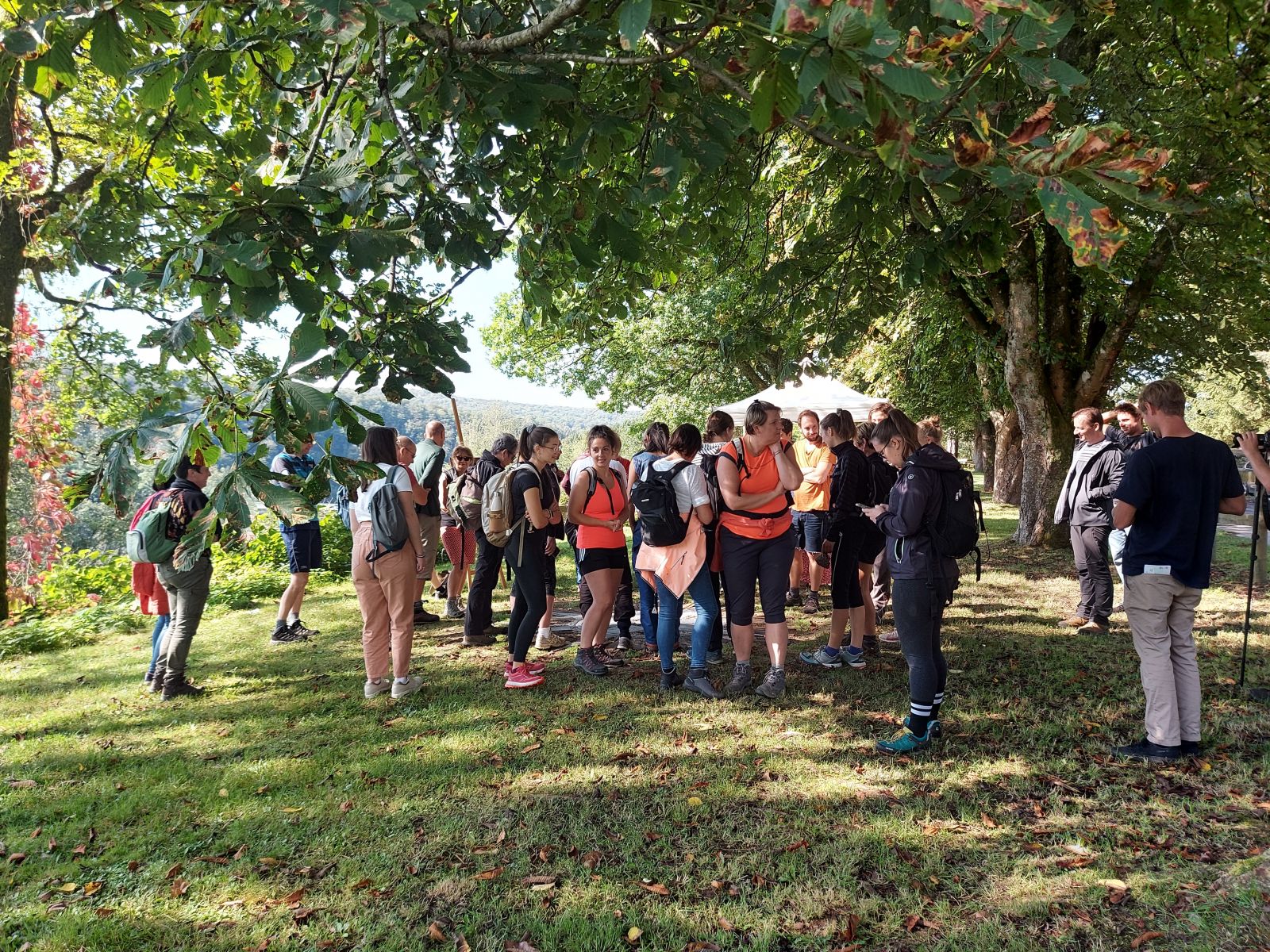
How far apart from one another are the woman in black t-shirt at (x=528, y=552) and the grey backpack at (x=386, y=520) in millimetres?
888

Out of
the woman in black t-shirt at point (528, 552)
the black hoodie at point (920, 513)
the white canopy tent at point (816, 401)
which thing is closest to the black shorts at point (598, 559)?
the woman in black t-shirt at point (528, 552)

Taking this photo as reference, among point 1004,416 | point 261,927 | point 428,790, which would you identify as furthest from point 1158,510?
point 1004,416

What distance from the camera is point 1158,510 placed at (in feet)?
13.8

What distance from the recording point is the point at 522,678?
18.9ft

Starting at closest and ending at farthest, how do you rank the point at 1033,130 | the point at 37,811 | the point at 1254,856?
1. the point at 1033,130
2. the point at 1254,856
3. the point at 37,811

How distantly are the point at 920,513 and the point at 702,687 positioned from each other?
2.20 m

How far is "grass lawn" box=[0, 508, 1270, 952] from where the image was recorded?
2.92 meters

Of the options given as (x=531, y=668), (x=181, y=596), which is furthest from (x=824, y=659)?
(x=181, y=596)

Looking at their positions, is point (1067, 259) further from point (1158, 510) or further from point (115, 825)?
point (115, 825)

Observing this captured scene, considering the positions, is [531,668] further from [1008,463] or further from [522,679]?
[1008,463]

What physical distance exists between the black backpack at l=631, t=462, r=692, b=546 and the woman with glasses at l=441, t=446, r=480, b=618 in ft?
6.91

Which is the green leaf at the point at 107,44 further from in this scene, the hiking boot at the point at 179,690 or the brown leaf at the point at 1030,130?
the hiking boot at the point at 179,690

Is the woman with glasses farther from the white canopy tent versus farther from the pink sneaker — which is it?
the white canopy tent

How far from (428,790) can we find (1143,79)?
30.1 ft
